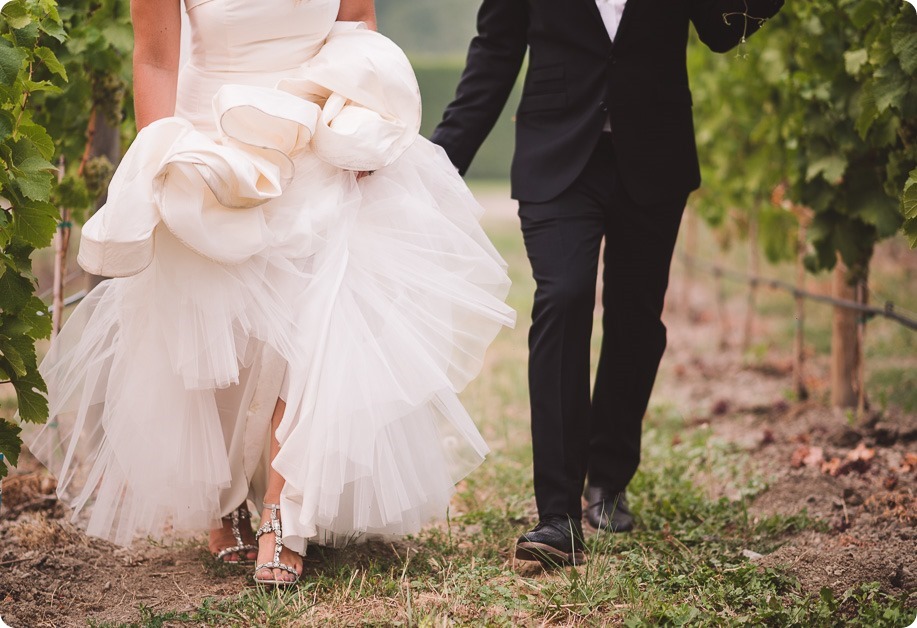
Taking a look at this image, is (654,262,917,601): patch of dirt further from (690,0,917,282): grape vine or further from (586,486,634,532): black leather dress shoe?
(690,0,917,282): grape vine

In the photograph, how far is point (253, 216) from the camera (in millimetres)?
2623

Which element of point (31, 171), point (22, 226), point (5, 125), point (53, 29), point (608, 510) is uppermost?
point (53, 29)

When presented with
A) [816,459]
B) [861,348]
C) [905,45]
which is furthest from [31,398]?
[861,348]

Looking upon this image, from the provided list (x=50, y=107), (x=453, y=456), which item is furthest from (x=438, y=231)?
(x=50, y=107)

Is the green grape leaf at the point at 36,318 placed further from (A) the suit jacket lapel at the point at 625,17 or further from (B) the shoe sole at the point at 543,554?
(A) the suit jacket lapel at the point at 625,17

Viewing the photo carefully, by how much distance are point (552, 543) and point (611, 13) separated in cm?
167

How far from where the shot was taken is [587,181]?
3.13 meters

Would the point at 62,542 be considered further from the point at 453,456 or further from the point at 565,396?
the point at 565,396

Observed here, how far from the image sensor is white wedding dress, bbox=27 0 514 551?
2559 millimetres

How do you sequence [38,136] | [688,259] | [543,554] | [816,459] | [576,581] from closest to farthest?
[576,581]
[38,136]
[543,554]
[816,459]
[688,259]

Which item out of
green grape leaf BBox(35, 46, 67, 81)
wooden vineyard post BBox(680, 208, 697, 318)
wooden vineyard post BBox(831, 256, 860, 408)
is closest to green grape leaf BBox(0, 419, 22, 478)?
green grape leaf BBox(35, 46, 67, 81)

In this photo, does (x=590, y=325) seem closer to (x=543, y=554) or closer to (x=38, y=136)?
(x=543, y=554)

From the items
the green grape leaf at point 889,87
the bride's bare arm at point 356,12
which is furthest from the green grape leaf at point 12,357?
the green grape leaf at point 889,87

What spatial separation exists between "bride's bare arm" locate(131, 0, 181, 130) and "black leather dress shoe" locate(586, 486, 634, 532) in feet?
6.29
